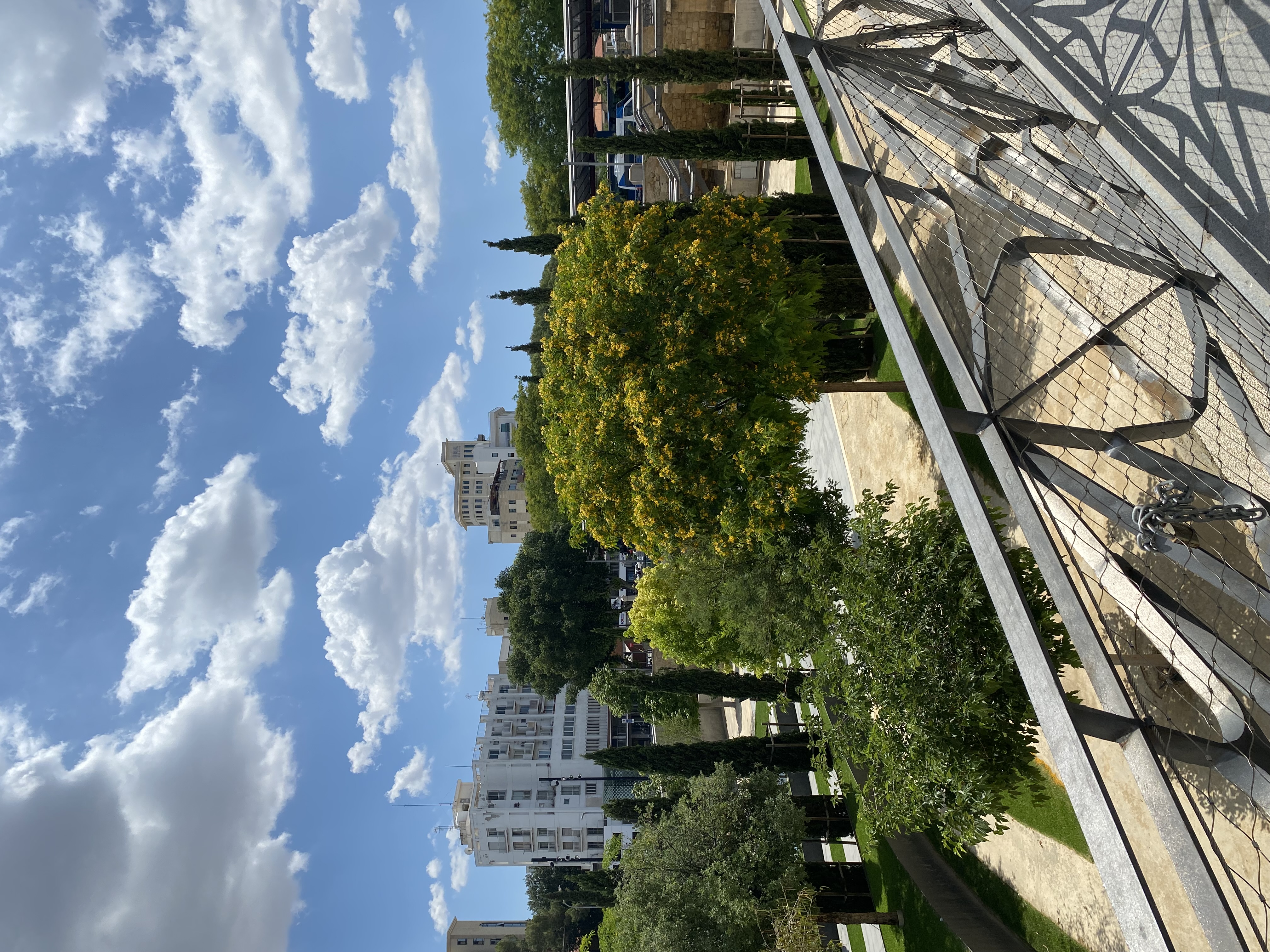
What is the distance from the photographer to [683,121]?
23250 mm

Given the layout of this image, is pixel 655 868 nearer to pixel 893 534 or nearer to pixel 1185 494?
pixel 893 534

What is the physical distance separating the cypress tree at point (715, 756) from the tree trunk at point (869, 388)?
12.7m

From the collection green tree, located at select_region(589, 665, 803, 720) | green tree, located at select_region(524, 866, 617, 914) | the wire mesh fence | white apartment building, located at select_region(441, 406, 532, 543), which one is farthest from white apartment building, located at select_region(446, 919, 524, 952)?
the wire mesh fence

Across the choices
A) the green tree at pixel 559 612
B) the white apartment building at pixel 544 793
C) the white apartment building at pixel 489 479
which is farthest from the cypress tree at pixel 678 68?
the white apartment building at pixel 489 479

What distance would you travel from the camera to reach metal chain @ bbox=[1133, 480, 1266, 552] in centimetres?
461

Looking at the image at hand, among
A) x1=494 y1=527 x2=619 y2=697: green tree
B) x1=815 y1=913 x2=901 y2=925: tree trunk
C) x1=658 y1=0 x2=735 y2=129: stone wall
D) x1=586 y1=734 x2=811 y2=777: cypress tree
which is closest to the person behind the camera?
x1=815 y1=913 x2=901 y2=925: tree trunk

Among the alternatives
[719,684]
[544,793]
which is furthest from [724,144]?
[544,793]

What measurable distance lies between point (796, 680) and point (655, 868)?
8217 millimetres

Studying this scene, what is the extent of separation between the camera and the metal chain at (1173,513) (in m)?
4.61

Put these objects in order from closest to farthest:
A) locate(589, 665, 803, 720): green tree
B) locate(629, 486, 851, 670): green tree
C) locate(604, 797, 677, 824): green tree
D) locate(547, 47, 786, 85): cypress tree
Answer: locate(629, 486, 851, 670): green tree, locate(547, 47, 786, 85): cypress tree, locate(604, 797, 677, 824): green tree, locate(589, 665, 803, 720): green tree

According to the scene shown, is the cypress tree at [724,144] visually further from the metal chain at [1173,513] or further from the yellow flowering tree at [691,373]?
the metal chain at [1173,513]

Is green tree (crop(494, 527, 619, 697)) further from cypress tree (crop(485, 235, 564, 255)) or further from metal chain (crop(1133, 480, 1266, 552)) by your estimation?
metal chain (crop(1133, 480, 1266, 552))

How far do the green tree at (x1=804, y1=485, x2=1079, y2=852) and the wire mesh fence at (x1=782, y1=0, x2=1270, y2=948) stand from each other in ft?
10.1

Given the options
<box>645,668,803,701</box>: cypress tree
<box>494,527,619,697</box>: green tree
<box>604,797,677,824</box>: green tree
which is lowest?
<box>604,797,677,824</box>: green tree
